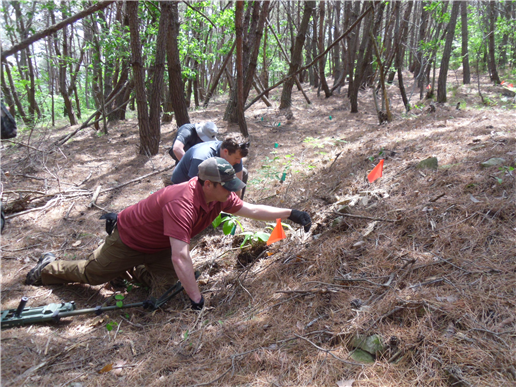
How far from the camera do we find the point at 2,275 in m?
3.51

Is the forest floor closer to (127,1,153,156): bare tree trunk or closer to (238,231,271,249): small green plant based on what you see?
(238,231,271,249): small green plant

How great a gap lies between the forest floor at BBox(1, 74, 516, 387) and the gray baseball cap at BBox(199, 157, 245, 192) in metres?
0.97

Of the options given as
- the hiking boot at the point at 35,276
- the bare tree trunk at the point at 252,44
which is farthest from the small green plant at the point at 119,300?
the bare tree trunk at the point at 252,44

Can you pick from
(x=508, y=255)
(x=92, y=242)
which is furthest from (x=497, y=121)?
(x=92, y=242)

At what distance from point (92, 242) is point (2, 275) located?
1.05 metres

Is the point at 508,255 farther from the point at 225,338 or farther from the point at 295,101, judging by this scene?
the point at 295,101

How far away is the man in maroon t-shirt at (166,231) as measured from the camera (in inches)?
106

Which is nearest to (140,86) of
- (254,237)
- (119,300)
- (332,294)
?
(254,237)

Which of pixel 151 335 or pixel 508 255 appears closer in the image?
pixel 508 255

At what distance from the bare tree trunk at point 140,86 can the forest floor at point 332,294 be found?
123 inches

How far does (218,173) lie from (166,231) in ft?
2.06

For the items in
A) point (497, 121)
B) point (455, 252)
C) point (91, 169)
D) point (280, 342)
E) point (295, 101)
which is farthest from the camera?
point (295, 101)

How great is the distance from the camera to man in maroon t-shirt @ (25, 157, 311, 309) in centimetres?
270

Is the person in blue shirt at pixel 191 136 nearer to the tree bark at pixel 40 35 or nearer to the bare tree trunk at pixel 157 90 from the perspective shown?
the tree bark at pixel 40 35
